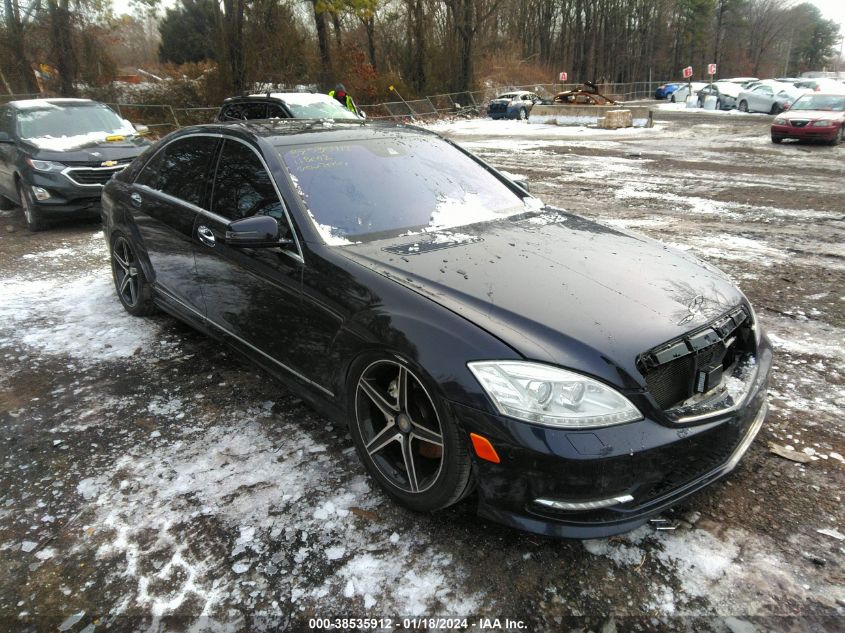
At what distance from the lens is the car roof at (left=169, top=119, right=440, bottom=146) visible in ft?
11.8

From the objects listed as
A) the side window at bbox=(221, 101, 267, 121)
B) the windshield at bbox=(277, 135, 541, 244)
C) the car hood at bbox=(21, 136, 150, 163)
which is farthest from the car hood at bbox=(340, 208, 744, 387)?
the side window at bbox=(221, 101, 267, 121)

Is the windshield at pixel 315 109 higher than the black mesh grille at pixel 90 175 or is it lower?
higher

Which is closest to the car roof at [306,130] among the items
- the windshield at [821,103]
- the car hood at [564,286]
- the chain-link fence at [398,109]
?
the car hood at [564,286]

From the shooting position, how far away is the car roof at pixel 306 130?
359 cm

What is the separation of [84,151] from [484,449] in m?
8.31

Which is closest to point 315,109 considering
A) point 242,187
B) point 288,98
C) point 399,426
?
point 288,98

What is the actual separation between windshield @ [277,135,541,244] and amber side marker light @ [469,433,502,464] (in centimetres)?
128

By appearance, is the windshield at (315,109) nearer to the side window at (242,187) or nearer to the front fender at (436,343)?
the side window at (242,187)

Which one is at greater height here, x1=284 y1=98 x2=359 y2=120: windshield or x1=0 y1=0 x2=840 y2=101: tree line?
x1=0 y1=0 x2=840 y2=101: tree line

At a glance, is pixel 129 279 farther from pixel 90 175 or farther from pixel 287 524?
pixel 90 175

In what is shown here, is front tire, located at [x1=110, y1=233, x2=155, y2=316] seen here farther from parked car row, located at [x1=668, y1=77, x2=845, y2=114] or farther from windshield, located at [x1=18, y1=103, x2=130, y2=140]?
parked car row, located at [x1=668, y1=77, x2=845, y2=114]

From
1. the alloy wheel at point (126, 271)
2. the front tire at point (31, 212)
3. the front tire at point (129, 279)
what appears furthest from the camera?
the front tire at point (31, 212)

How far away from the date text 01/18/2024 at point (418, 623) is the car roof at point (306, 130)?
2529mm

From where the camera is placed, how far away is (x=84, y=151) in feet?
27.3
